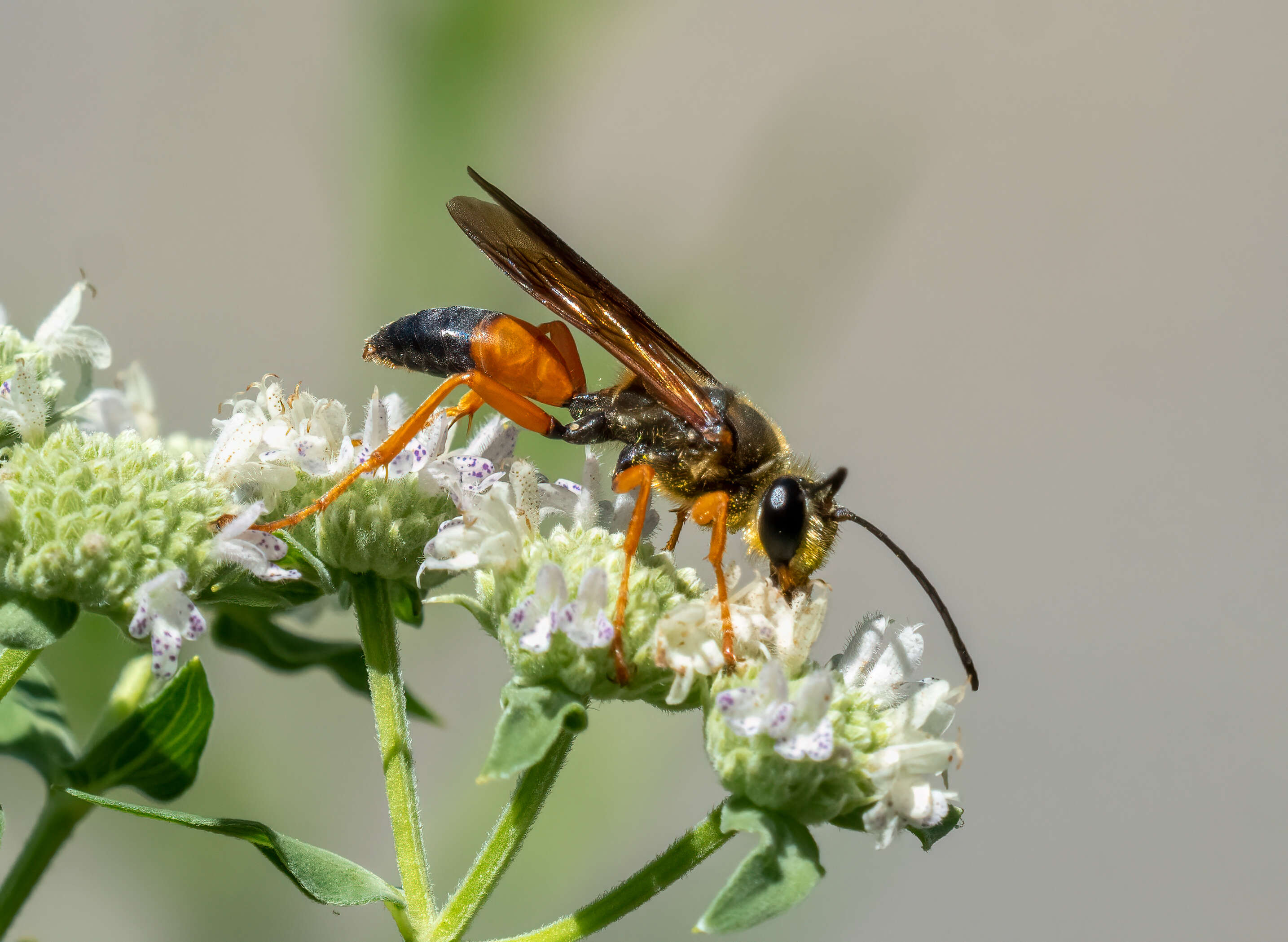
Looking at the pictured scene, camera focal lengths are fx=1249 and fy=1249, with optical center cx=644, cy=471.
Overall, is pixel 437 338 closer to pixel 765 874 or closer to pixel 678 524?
pixel 678 524

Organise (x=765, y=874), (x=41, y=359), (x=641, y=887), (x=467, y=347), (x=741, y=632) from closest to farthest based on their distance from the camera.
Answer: (x=765, y=874)
(x=641, y=887)
(x=741, y=632)
(x=41, y=359)
(x=467, y=347)

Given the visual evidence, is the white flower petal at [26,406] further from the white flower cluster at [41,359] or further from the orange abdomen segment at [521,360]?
the orange abdomen segment at [521,360]

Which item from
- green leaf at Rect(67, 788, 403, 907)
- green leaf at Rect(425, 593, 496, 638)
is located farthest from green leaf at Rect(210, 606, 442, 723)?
green leaf at Rect(67, 788, 403, 907)

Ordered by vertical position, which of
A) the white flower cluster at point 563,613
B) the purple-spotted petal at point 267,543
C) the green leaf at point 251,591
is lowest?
the green leaf at point 251,591

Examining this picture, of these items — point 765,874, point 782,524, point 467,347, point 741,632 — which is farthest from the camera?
point 467,347

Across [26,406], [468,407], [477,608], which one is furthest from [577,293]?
[26,406]

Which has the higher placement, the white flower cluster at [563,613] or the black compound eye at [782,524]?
the black compound eye at [782,524]

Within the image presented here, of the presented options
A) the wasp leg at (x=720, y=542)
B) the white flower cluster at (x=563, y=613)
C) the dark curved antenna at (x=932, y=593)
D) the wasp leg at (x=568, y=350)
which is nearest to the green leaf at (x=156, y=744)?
the white flower cluster at (x=563, y=613)
